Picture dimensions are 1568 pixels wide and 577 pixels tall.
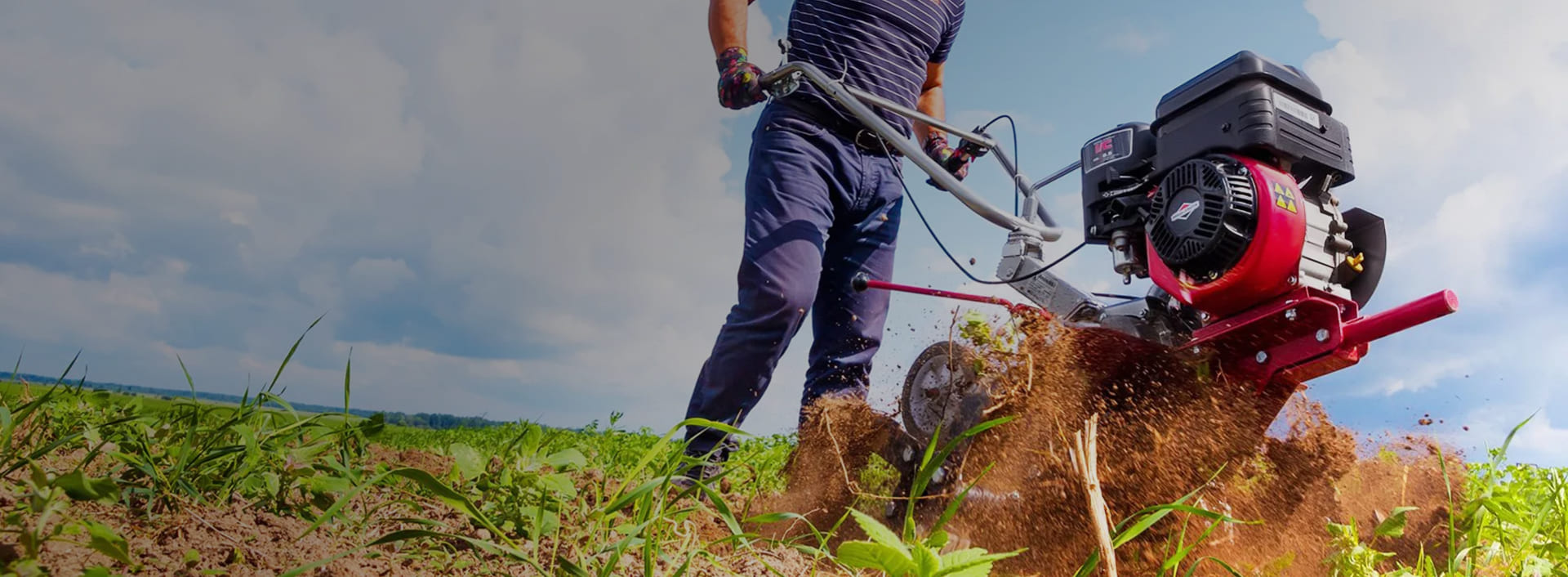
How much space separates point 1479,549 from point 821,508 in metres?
1.74

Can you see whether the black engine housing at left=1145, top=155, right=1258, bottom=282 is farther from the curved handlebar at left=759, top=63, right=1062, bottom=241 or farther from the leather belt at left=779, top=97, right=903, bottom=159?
the leather belt at left=779, top=97, right=903, bottom=159

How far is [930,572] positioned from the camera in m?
1.30

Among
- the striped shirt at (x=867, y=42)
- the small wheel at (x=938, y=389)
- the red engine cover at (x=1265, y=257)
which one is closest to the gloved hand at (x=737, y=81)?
the striped shirt at (x=867, y=42)

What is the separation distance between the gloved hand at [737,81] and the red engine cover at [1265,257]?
1.67 m

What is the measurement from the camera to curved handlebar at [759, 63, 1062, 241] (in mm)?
3080

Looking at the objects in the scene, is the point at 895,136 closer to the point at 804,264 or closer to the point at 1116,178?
the point at 804,264

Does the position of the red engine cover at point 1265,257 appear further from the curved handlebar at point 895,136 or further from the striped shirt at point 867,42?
the striped shirt at point 867,42

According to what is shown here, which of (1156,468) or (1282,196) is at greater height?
(1282,196)

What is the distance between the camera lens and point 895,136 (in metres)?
3.25

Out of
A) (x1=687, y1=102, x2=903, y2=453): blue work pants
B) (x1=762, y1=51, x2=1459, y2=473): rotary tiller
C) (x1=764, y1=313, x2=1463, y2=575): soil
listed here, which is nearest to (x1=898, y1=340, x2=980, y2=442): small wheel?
(x1=762, y1=51, x2=1459, y2=473): rotary tiller

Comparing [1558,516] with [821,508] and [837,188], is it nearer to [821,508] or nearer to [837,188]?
[821,508]

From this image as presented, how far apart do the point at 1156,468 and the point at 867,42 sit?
2120 millimetres

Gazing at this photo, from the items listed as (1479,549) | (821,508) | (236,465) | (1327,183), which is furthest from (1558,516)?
(236,465)

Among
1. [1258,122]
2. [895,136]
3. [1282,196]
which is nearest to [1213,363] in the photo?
[1282,196]
